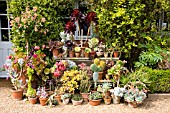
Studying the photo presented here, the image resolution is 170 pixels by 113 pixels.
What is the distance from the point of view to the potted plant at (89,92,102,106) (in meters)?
4.43

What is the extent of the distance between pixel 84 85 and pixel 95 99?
0.43m

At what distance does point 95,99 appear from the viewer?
4.44 meters

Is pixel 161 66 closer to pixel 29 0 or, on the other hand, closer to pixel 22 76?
pixel 22 76

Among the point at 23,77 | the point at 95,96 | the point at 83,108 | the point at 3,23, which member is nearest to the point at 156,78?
the point at 95,96

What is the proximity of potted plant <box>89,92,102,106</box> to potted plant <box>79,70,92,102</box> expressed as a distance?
168mm

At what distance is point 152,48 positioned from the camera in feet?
18.3

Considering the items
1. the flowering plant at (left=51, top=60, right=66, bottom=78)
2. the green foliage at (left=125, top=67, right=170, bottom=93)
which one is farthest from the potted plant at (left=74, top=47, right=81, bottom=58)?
the green foliage at (left=125, top=67, right=170, bottom=93)

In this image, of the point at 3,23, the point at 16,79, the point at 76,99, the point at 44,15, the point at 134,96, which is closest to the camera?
the point at 134,96

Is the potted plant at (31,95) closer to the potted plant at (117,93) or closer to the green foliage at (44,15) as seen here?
the green foliage at (44,15)


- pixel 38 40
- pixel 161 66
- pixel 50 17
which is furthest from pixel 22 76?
pixel 161 66

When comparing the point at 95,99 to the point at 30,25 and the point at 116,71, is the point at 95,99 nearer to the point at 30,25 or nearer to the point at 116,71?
the point at 116,71

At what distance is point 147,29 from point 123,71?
1.60 meters

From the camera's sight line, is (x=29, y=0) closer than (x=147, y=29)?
Yes

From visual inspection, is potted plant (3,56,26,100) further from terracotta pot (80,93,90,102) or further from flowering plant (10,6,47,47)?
terracotta pot (80,93,90,102)
